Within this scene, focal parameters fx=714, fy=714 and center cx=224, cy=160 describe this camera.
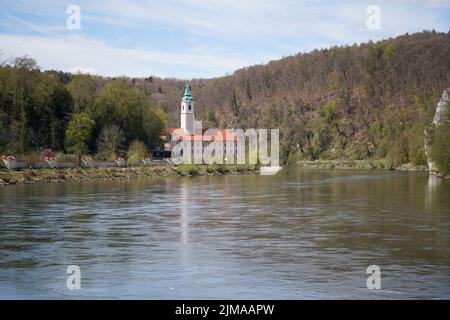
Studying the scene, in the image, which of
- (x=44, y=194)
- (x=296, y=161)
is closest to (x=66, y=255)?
(x=44, y=194)

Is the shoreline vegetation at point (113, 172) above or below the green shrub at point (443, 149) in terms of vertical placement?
below

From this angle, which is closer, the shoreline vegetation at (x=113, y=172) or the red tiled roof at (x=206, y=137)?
the shoreline vegetation at (x=113, y=172)

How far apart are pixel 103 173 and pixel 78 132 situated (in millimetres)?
14551

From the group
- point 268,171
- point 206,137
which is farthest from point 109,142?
point 206,137

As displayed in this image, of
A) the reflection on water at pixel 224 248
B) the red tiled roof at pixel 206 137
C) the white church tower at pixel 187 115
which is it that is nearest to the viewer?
the reflection on water at pixel 224 248

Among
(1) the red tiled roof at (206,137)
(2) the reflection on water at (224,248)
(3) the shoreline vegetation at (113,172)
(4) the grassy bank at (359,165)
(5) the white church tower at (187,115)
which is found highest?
(5) the white church tower at (187,115)

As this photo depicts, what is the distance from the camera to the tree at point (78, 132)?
3676 inches

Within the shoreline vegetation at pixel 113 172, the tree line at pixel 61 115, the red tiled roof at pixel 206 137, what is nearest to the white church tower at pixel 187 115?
the red tiled roof at pixel 206 137

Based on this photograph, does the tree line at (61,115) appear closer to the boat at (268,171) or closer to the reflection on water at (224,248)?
the boat at (268,171)

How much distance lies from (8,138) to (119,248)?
205ft

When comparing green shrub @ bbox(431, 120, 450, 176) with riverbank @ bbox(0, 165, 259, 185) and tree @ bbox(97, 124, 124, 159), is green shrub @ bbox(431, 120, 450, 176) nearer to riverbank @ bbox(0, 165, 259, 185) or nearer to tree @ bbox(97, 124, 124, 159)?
riverbank @ bbox(0, 165, 259, 185)

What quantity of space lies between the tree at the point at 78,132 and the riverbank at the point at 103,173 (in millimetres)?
9424

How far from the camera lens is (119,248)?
25062 mm
